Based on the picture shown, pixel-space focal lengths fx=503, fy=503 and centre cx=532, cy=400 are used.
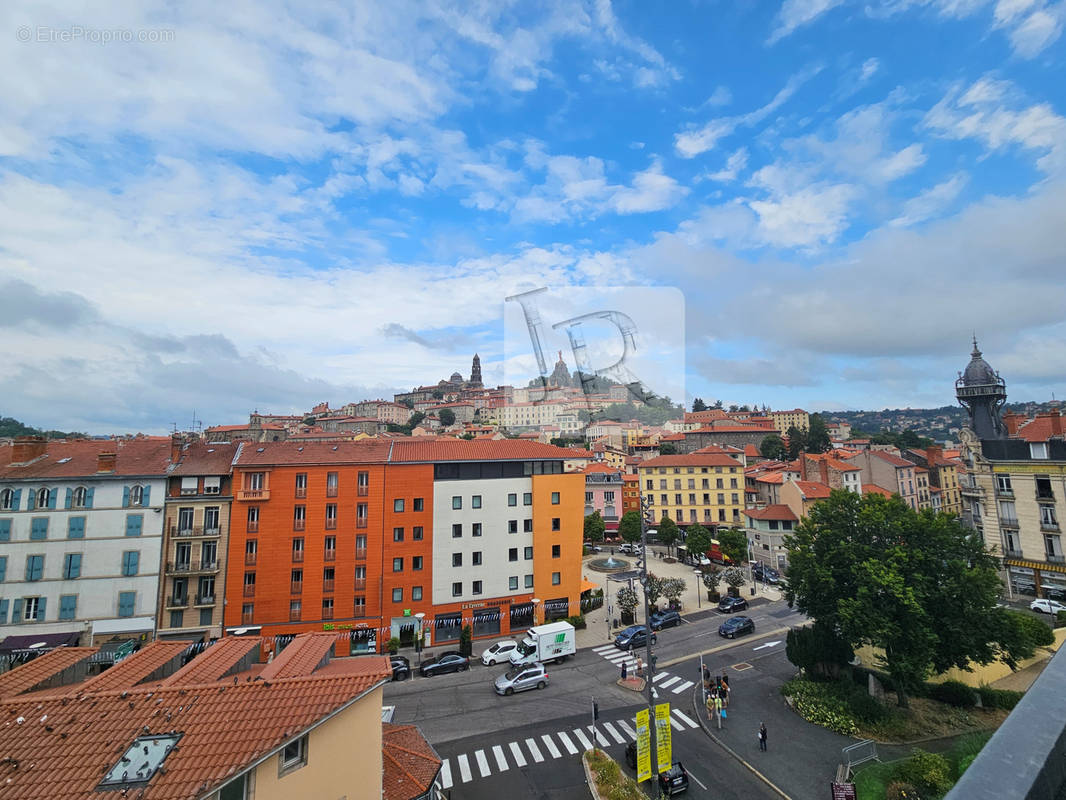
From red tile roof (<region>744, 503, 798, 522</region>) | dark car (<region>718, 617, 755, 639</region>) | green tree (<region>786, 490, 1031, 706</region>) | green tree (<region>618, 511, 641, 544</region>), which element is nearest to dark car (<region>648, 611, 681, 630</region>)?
dark car (<region>718, 617, 755, 639</region>)

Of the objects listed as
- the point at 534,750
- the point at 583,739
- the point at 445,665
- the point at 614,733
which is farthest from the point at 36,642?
the point at 614,733

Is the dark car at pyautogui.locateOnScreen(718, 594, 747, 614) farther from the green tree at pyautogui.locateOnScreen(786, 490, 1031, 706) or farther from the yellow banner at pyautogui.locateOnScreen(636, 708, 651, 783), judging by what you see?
the yellow banner at pyautogui.locateOnScreen(636, 708, 651, 783)

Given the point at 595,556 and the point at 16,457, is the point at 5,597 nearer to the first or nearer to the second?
A: the point at 16,457

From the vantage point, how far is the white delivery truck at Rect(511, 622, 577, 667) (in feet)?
105

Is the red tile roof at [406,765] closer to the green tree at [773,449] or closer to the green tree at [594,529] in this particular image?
the green tree at [594,529]

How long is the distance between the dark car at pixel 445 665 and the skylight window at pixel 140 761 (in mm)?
22487

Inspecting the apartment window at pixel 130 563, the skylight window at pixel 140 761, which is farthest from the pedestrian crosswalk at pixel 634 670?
the apartment window at pixel 130 563

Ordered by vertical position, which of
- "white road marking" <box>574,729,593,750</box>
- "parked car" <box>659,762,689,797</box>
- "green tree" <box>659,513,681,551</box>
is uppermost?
"green tree" <box>659,513,681,551</box>

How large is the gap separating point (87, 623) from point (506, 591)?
26864 mm

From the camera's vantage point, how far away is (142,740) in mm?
10539

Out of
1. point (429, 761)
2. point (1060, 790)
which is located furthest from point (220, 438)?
point (1060, 790)

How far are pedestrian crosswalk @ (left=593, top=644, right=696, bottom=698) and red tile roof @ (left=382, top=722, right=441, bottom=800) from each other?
13432mm

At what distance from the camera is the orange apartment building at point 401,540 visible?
34562mm

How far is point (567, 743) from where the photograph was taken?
22.7 meters
